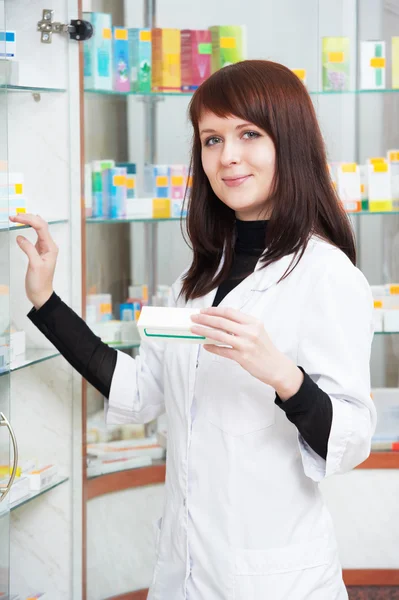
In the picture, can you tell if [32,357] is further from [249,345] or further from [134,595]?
[249,345]

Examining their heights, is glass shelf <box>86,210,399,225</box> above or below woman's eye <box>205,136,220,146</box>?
below

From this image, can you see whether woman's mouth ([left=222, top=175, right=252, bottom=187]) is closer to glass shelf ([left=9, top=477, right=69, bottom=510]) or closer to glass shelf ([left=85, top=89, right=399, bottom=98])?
glass shelf ([left=85, top=89, right=399, bottom=98])

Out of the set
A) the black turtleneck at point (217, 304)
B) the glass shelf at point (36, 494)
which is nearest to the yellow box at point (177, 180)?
the black turtleneck at point (217, 304)

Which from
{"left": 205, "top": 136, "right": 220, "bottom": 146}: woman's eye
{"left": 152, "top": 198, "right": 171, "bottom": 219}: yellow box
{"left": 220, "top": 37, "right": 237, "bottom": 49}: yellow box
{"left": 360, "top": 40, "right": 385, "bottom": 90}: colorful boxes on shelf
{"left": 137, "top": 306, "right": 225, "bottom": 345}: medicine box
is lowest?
{"left": 137, "top": 306, "right": 225, "bottom": 345}: medicine box

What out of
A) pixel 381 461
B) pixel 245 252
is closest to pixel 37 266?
pixel 245 252

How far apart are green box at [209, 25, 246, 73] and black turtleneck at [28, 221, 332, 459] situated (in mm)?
1121

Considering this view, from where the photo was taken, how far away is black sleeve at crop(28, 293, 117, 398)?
2193 mm

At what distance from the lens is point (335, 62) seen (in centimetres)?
294

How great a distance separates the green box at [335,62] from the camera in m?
2.93

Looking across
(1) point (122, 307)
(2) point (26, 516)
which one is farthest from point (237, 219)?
(2) point (26, 516)

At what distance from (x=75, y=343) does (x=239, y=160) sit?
722 millimetres

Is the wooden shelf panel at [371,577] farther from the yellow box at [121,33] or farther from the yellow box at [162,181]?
the yellow box at [121,33]

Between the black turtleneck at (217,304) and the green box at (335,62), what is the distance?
1.18m

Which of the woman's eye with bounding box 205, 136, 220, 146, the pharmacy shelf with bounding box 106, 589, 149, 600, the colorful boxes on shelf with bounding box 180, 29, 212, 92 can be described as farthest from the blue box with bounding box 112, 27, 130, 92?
the pharmacy shelf with bounding box 106, 589, 149, 600
